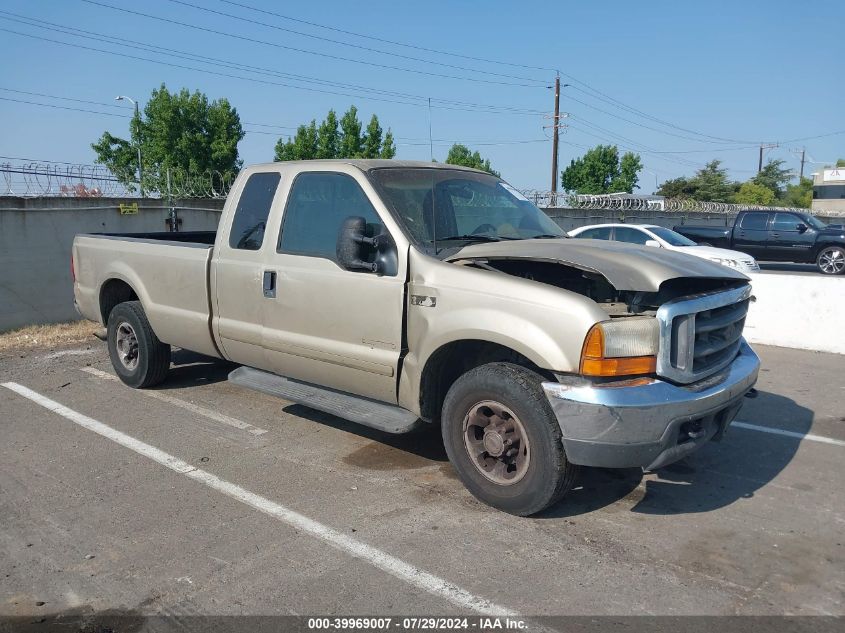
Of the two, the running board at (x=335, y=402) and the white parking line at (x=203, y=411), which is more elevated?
the running board at (x=335, y=402)

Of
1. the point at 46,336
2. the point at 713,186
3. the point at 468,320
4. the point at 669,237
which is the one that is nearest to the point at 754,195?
the point at 713,186

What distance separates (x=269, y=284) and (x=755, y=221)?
17961mm

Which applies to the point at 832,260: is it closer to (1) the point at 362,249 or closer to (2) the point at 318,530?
(1) the point at 362,249

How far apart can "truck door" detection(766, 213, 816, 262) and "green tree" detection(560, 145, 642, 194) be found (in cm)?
4604

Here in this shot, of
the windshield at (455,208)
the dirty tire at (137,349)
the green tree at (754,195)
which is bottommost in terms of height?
the dirty tire at (137,349)

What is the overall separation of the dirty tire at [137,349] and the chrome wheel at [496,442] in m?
3.80

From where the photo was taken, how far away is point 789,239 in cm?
1969

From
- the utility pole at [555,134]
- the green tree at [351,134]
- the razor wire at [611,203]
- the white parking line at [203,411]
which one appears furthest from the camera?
the green tree at [351,134]

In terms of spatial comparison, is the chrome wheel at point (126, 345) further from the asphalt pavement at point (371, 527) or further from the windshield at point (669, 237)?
the windshield at point (669, 237)

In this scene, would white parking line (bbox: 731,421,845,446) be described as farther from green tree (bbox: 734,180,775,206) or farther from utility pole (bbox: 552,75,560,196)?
green tree (bbox: 734,180,775,206)

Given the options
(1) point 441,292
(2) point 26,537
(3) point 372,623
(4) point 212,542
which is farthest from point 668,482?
(2) point 26,537

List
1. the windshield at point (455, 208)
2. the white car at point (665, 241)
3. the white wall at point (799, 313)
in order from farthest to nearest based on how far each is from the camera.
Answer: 1. the white car at point (665, 241)
2. the white wall at point (799, 313)
3. the windshield at point (455, 208)

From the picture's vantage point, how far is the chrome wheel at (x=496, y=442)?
4051 millimetres

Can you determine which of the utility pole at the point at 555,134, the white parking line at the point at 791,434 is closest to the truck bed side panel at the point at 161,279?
the white parking line at the point at 791,434
